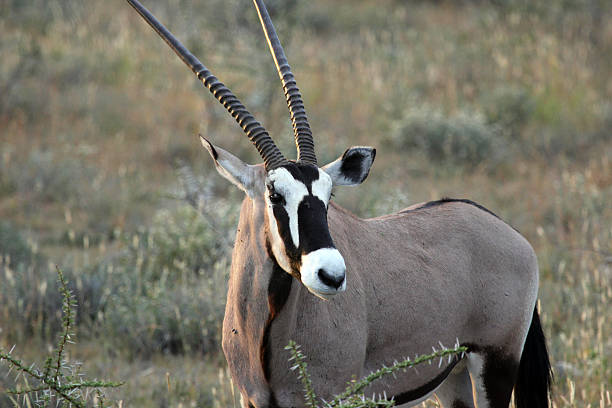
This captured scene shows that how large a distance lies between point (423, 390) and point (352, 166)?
1174 millimetres

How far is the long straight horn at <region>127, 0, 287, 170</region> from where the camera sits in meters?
3.12

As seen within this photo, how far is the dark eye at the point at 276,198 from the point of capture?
2951 mm

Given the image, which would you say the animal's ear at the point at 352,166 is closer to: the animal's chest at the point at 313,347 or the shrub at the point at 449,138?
the animal's chest at the point at 313,347

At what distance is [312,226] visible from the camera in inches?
112

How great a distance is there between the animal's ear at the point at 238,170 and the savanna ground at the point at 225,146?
132cm

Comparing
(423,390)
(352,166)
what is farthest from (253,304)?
(423,390)

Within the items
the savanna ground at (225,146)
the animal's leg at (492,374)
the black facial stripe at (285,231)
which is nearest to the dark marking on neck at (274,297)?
the black facial stripe at (285,231)

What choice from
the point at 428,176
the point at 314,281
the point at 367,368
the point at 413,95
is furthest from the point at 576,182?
the point at 314,281

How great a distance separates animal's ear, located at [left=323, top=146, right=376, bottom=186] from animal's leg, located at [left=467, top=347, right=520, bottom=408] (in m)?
1.14

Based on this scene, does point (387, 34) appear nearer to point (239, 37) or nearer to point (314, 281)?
point (239, 37)

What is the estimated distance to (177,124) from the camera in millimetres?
10414

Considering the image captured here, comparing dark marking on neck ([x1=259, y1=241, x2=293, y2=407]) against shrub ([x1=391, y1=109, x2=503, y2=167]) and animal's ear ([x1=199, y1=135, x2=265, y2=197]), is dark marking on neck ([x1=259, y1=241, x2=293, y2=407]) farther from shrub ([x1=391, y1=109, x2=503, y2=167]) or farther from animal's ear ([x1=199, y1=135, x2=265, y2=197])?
shrub ([x1=391, y1=109, x2=503, y2=167])

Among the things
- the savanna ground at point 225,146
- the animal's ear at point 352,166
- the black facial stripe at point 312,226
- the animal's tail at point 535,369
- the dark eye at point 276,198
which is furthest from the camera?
the savanna ground at point 225,146

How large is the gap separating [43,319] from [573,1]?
11.7 metres
